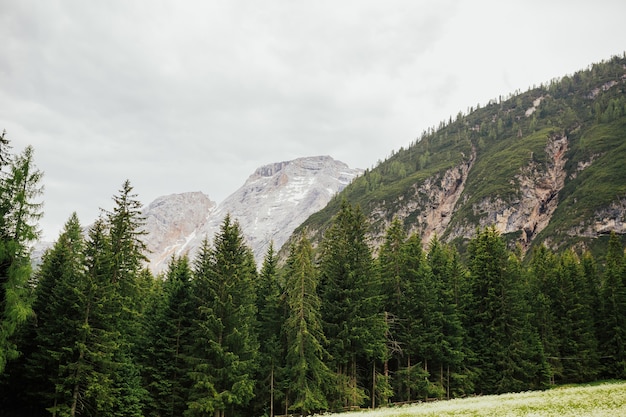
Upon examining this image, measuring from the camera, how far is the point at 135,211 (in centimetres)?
3484

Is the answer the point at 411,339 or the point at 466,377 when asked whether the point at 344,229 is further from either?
the point at 466,377

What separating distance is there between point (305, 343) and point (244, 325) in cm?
531

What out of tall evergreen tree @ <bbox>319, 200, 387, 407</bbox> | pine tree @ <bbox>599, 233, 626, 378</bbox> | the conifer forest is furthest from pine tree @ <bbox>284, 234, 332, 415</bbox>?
pine tree @ <bbox>599, 233, 626, 378</bbox>

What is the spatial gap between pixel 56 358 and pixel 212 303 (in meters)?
11.6

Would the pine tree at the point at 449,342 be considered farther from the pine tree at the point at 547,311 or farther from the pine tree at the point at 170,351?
the pine tree at the point at 170,351

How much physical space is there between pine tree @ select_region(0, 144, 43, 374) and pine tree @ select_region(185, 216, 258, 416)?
12.5 metres

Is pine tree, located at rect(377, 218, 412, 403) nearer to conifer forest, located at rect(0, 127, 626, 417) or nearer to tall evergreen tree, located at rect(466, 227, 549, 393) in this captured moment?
conifer forest, located at rect(0, 127, 626, 417)

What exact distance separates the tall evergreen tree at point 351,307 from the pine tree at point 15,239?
23402 mm

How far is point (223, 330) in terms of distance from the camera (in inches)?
1350

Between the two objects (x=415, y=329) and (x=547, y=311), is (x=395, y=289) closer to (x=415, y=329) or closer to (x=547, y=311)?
(x=415, y=329)

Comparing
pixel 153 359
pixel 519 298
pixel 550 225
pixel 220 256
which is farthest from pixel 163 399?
pixel 550 225

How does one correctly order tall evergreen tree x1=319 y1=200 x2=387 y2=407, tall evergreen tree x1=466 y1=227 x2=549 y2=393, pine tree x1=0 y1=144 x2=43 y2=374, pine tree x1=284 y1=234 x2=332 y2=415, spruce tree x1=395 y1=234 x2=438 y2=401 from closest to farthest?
pine tree x1=0 y1=144 x2=43 y2=374, pine tree x1=284 y1=234 x2=332 y2=415, tall evergreen tree x1=319 y1=200 x2=387 y2=407, spruce tree x1=395 y1=234 x2=438 y2=401, tall evergreen tree x1=466 y1=227 x2=549 y2=393

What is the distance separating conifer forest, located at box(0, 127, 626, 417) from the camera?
30.5m

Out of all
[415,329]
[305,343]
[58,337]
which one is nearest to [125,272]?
[58,337]
